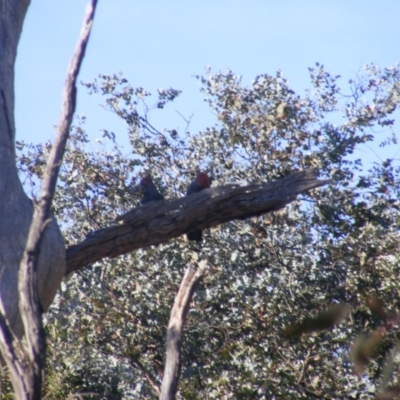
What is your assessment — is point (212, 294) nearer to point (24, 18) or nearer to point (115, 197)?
point (115, 197)

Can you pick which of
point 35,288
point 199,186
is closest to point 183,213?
point 199,186

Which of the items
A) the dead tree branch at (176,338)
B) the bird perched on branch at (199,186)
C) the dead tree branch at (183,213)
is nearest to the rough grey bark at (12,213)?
the dead tree branch at (183,213)

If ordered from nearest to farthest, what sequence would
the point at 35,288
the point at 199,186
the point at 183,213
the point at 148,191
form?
the point at 35,288 → the point at 183,213 → the point at 199,186 → the point at 148,191

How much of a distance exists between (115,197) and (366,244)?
2418 millimetres

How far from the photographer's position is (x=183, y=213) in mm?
5496

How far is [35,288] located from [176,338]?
2.72 feet

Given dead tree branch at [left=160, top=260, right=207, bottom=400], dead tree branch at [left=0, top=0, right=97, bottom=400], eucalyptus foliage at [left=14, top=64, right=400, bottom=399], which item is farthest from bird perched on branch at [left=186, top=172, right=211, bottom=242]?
dead tree branch at [left=0, top=0, right=97, bottom=400]

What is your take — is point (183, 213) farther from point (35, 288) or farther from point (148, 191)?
point (35, 288)

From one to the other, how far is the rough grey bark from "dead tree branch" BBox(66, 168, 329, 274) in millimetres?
321

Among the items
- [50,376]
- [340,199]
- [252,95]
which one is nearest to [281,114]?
[252,95]

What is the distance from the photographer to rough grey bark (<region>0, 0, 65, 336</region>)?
4785 mm

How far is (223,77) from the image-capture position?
795 centimetres

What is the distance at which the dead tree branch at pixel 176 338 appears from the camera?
8.75 ft

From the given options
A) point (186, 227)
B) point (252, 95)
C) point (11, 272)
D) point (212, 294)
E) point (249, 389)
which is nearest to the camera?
point (11, 272)
